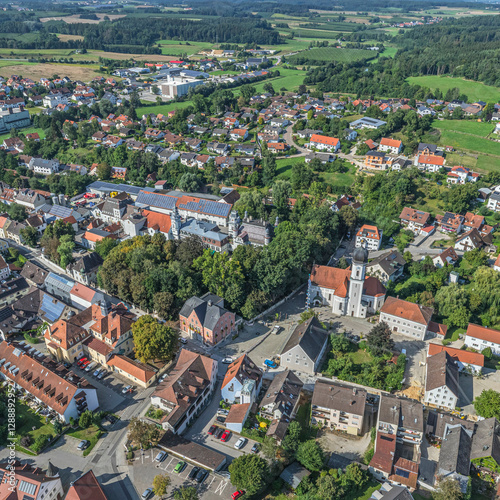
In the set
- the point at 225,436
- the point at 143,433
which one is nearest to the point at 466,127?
the point at 225,436

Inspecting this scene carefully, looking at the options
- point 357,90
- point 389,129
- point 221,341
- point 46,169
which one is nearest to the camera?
point 221,341

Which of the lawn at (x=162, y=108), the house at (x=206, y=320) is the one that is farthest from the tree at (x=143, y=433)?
the lawn at (x=162, y=108)

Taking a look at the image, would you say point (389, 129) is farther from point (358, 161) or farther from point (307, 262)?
point (307, 262)

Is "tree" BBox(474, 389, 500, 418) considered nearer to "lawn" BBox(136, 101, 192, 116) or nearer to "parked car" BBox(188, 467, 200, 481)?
"parked car" BBox(188, 467, 200, 481)

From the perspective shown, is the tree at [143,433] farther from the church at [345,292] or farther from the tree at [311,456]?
the church at [345,292]

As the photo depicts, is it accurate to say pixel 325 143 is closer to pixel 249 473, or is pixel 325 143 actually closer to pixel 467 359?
pixel 467 359

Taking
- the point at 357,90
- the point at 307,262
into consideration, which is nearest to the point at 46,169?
the point at 307,262
